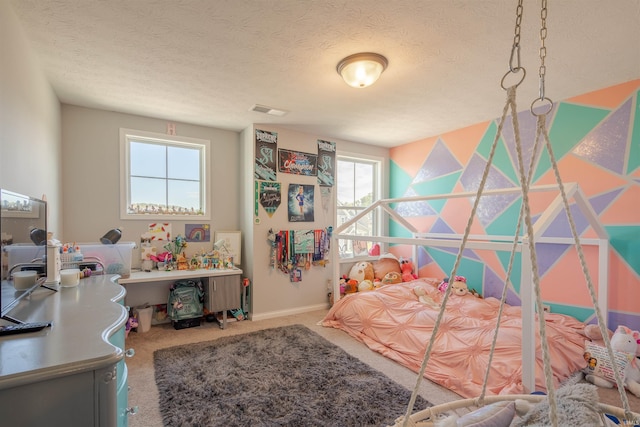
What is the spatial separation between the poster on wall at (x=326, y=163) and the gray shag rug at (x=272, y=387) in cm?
208

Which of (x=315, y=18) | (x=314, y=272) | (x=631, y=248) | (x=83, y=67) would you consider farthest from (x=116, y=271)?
(x=631, y=248)

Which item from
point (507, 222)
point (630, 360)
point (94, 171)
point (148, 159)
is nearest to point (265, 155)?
point (148, 159)

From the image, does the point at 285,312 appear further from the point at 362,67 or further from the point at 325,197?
the point at 362,67

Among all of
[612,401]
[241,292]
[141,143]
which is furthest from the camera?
[241,292]

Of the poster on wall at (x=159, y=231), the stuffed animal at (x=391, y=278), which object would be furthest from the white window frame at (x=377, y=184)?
the poster on wall at (x=159, y=231)

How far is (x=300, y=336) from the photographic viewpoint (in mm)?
2969

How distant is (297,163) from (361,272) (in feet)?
5.72

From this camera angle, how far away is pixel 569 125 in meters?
2.79

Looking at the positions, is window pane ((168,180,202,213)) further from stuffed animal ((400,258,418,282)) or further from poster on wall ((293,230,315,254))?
stuffed animal ((400,258,418,282))

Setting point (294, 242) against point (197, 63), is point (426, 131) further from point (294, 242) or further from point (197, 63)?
point (197, 63)

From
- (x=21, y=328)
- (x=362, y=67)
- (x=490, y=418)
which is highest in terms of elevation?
(x=362, y=67)

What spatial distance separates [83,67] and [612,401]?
4.40 m

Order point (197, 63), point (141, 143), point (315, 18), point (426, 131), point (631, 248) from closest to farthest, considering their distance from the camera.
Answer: point (315, 18) → point (197, 63) → point (631, 248) → point (141, 143) → point (426, 131)

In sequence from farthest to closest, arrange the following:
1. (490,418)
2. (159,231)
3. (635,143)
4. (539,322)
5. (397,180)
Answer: (397,180) < (159,231) < (635,143) < (490,418) < (539,322)
